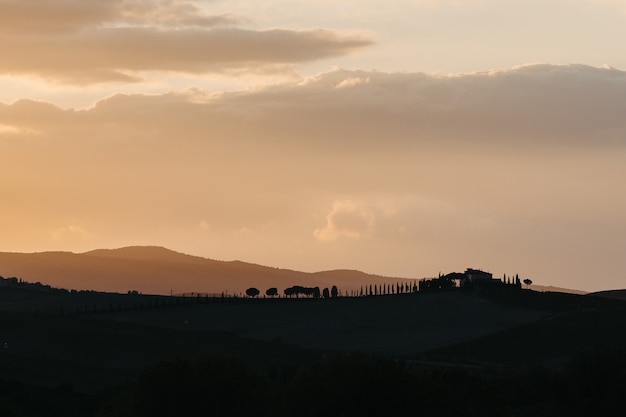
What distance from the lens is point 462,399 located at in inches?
5935

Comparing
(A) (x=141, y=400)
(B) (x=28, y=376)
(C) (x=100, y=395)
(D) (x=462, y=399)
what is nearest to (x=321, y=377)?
(A) (x=141, y=400)

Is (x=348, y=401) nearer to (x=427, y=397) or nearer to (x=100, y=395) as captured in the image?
(x=427, y=397)

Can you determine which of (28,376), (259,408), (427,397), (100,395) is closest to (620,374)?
(427,397)

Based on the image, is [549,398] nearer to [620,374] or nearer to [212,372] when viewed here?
[620,374]

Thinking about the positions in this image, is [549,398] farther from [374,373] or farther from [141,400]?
[141,400]

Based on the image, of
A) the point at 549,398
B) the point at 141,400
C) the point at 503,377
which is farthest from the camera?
the point at 503,377

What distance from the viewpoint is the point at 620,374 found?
146 metres

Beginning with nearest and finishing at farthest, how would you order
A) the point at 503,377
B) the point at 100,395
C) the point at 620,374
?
the point at 620,374, the point at 100,395, the point at 503,377

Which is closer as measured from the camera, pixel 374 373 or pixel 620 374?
pixel 374 373

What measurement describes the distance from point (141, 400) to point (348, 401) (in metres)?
13.9

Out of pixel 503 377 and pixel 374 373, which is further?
pixel 503 377

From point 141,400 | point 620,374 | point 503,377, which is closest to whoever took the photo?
point 141,400

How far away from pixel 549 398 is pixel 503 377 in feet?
80.5

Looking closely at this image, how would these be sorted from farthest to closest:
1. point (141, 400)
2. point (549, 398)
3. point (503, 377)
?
point (503, 377) → point (549, 398) → point (141, 400)
